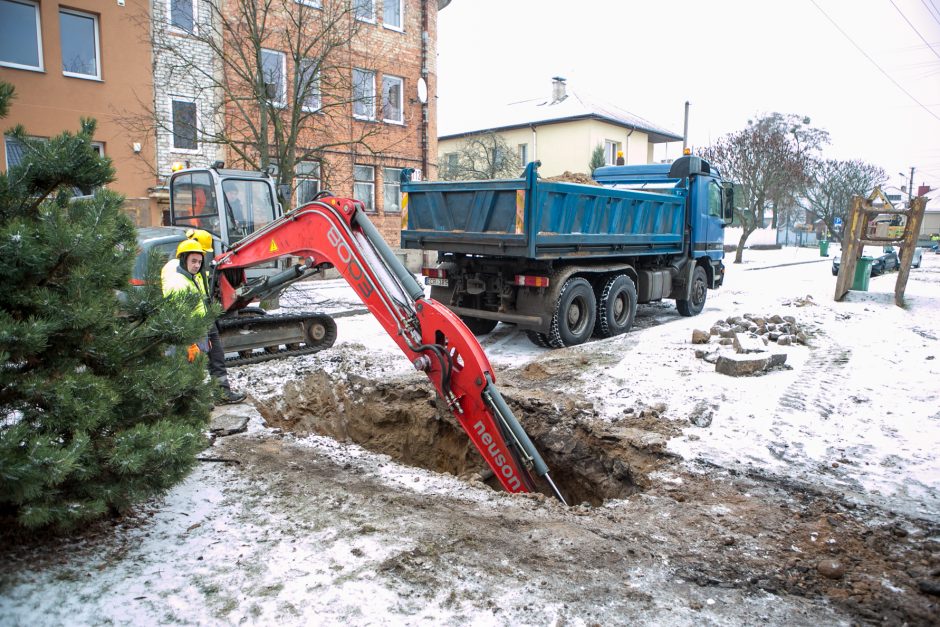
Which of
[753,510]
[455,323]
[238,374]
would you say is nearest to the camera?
[753,510]

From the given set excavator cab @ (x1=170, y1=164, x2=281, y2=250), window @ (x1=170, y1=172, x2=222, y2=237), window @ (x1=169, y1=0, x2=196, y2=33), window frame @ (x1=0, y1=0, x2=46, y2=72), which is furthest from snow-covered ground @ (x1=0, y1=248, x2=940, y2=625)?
window @ (x1=169, y1=0, x2=196, y2=33)

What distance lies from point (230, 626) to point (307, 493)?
1395 mm

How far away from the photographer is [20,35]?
14.3m

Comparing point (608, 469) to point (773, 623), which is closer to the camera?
point (773, 623)

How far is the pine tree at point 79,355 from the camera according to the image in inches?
103

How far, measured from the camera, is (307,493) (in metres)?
4.04

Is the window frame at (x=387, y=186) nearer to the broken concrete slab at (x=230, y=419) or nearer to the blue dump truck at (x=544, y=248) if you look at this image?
the blue dump truck at (x=544, y=248)

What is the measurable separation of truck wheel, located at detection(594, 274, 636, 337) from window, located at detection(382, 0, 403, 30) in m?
14.5

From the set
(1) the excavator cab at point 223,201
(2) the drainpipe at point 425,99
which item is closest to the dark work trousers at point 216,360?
(1) the excavator cab at point 223,201

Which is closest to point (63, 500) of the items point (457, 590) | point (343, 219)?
point (457, 590)

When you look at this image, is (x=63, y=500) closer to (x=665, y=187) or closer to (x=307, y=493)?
(x=307, y=493)

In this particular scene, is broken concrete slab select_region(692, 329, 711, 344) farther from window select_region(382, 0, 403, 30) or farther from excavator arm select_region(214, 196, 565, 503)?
window select_region(382, 0, 403, 30)

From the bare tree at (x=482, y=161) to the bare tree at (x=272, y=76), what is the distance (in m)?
8.99

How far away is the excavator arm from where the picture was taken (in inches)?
170
